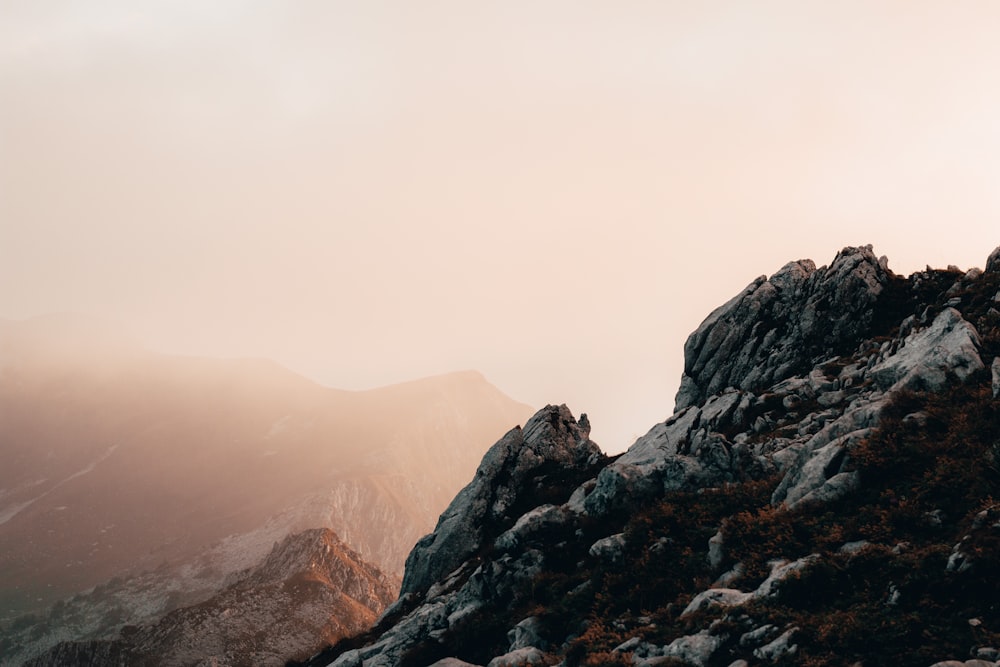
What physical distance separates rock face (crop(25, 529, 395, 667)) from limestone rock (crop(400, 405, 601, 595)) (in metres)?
64.6

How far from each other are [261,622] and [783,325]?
5148 inches

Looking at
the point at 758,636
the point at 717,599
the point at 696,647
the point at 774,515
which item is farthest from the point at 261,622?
the point at 758,636

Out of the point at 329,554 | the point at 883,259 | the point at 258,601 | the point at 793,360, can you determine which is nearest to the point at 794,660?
the point at 793,360

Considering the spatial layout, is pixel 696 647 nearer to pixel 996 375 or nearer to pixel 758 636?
pixel 758 636

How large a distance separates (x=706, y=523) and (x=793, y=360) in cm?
1921

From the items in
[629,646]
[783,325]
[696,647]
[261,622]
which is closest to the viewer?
[696,647]

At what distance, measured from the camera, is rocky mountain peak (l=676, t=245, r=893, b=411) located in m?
41.2

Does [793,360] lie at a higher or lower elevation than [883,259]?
lower

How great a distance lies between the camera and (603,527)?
3231 cm

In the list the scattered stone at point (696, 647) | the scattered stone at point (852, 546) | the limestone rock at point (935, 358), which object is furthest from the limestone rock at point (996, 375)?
the scattered stone at point (696, 647)

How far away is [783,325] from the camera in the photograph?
144 feet

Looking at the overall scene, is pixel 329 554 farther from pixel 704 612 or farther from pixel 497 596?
pixel 704 612

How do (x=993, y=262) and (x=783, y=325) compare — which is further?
(x=783, y=325)

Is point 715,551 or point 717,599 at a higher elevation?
point 715,551
